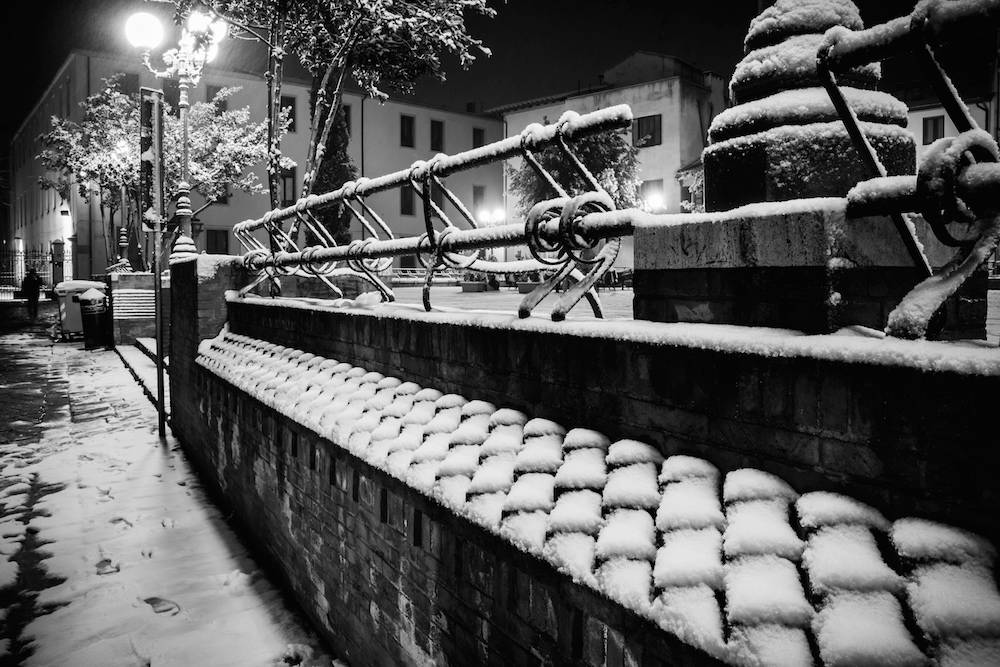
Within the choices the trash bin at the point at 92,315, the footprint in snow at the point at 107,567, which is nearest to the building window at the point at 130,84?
the trash bin at the point at 92,315

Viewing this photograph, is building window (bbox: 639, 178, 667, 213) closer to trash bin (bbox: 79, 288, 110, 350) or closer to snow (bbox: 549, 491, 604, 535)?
trash bin (bbox: 79, 288, 110, 350)

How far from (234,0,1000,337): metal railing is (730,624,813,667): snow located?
810 mm

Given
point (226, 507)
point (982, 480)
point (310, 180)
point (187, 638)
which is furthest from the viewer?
point (310, 180)

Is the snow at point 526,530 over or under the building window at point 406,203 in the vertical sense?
under

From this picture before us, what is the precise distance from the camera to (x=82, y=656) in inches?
147

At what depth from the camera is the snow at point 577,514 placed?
199 centimetres

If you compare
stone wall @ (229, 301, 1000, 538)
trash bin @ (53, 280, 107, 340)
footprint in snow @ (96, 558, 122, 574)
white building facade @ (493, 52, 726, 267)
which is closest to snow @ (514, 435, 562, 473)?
stone wall @ (229, 301, 1000, 538)

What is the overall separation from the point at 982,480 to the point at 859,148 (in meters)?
1.02

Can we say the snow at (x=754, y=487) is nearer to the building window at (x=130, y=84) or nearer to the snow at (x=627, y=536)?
the snow at (x=627, y=536)

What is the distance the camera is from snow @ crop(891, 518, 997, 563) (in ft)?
4.41

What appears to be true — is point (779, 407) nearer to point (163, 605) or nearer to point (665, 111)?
point (163, 605)

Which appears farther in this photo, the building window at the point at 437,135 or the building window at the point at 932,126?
the building window at the point at 437,135

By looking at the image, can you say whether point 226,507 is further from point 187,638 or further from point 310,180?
point 310,180

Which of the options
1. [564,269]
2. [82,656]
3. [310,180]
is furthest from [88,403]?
[564,269]
